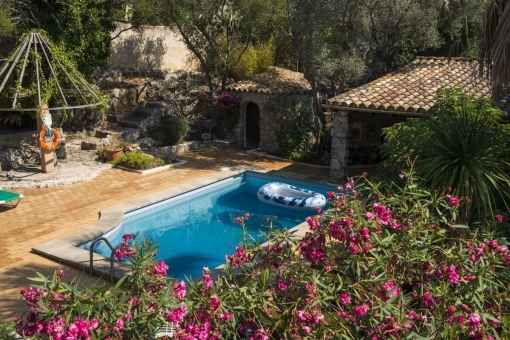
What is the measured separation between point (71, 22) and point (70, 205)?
7.10m

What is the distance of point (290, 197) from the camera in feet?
48.3

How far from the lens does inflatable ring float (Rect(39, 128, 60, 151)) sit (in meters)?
15.3

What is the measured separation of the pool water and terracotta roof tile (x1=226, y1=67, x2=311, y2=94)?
4170 millimetres

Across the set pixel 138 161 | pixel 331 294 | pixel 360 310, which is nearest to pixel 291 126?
pixel 138 161

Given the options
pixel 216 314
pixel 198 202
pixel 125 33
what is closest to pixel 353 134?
pixel 198 202

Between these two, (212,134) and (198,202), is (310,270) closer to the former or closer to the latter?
(198,202)

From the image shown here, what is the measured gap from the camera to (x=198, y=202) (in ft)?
50.9

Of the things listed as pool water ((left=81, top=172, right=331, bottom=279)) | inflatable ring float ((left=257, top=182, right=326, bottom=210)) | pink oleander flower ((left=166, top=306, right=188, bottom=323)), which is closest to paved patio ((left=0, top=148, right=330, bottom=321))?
pool water ((left=81, top=172, right=331, bottom=279))

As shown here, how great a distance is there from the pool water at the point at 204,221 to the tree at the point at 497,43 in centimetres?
524

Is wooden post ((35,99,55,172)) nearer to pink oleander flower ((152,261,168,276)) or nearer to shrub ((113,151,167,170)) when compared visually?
shrub ((113,151,167,170))

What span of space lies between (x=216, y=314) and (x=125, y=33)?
2270cm

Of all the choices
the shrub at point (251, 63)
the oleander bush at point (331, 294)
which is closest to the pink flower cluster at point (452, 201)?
the oleander bush at point (331, 294)

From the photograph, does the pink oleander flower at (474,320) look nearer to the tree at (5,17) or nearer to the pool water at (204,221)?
the pool water at (204,221)

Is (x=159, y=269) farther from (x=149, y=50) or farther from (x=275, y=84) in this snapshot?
(x=149, y=50)
